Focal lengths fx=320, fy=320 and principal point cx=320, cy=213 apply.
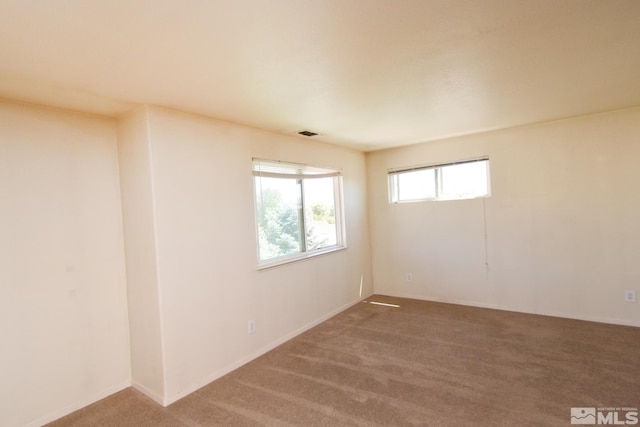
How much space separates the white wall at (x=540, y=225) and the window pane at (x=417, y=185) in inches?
5.7

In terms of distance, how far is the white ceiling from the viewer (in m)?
1.38

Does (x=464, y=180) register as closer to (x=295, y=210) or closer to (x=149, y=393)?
(x=295, y=210)

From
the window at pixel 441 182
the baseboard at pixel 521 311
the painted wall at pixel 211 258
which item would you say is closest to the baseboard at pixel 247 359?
the painted wall at pixel 211 258

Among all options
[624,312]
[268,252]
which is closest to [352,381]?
[268,252]

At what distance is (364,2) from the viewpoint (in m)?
1.34

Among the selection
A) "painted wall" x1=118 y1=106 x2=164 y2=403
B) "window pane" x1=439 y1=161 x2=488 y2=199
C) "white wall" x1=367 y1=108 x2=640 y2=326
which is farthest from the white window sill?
"window pane" x1=439 y1=161 x2=488 y2=199

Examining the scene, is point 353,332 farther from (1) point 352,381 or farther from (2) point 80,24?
(2) point 80,24

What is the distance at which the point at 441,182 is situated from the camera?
14.6 ft

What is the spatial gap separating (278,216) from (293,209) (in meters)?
0.27

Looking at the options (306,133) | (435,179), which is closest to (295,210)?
(306,133)

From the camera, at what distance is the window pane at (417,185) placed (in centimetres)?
453

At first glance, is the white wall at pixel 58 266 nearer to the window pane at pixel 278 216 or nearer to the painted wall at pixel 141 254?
the painted wall at pixel 141 254

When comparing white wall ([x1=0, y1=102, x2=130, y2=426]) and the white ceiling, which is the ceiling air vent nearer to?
the white ceiling

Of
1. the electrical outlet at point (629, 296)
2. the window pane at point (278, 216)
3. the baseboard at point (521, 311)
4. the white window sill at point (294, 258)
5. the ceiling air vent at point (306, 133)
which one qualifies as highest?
the ceiling air vent at point (306, 133)
